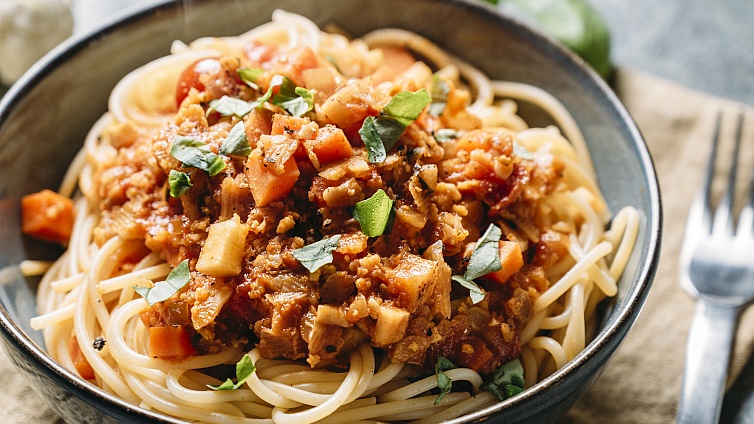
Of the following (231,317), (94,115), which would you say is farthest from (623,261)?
(94,115)

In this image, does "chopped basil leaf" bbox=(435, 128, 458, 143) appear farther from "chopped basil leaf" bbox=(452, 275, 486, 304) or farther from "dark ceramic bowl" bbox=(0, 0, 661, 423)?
"dark ceramic bowl" bbox=(0, 0, 661, 423)

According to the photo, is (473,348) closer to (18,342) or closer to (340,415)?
(340,415)

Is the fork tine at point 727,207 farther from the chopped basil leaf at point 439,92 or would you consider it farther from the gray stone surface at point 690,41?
the chopped basil leaf at point 439,92

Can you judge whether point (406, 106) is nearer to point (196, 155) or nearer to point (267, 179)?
point (267, 179)

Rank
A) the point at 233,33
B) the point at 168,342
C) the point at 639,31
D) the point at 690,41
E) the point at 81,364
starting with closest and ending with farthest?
1. the point at 168,342
2. the point at 81,364
3. the point at 233,33
4. the point at 690,41
5. the point at 639,31

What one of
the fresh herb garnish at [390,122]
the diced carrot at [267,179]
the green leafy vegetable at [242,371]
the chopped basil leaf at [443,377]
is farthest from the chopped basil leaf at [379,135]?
the green leafy vegetable at [242,371]

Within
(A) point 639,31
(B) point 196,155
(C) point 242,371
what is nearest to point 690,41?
(A) point 639,31
